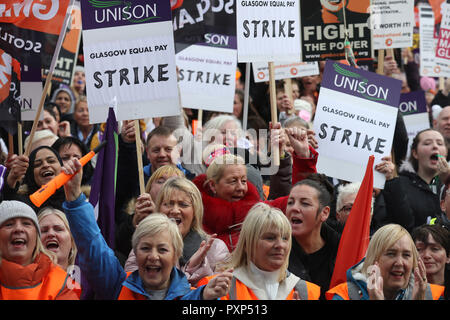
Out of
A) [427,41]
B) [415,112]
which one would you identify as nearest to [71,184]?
[415,112]

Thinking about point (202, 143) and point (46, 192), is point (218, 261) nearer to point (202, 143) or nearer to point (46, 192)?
point (46, 192)

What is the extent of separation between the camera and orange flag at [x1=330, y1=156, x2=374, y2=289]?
6129 millimetres

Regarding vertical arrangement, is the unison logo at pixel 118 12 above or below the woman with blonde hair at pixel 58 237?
above

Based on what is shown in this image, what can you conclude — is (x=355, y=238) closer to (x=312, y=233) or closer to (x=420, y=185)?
(x=312, y=233)

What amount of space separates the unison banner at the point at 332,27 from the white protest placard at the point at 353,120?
1.14 m

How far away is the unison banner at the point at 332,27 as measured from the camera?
874 centimetres

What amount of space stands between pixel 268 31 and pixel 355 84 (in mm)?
1033

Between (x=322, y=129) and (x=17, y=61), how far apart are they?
2767mm

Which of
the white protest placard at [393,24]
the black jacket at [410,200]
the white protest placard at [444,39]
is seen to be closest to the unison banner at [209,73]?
the white protest placard at [393,24]

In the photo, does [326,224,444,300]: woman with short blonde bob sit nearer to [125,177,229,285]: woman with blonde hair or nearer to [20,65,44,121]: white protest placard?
[125,177,229,285]: woman with blonde hair

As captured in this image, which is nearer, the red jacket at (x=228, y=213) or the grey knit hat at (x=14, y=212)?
the grey knit hat at (x=14, y=212)

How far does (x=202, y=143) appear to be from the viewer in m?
8.62

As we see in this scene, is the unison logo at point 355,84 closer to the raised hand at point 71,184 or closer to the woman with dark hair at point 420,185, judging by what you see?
the woman with dark hair at point 420,185
